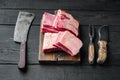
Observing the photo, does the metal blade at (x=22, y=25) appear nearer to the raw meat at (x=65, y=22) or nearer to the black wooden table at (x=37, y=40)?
the black wooden table at (x=37, y=40)

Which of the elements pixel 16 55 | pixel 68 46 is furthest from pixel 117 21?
pixel 16 55

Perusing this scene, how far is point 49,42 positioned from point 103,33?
9.3 inches

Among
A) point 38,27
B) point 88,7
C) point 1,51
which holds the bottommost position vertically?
point 1,51

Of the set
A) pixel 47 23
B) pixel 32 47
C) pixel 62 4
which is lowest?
pixel 32 47

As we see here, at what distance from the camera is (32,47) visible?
1.30 meters

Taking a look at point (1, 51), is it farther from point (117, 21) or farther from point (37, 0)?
point (117, 21)

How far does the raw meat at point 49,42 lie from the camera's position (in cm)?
124

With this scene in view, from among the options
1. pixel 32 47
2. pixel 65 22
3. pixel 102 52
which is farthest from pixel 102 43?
pixel 32 47

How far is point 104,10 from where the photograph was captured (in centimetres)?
144

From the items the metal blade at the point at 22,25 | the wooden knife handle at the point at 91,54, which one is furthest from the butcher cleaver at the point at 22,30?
the wooden knife handle at the point at 91,54

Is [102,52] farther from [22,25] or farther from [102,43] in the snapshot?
[22,25]

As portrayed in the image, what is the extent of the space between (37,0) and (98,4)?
288mm

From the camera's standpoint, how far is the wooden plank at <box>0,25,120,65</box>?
126cm

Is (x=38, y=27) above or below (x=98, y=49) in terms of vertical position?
above
